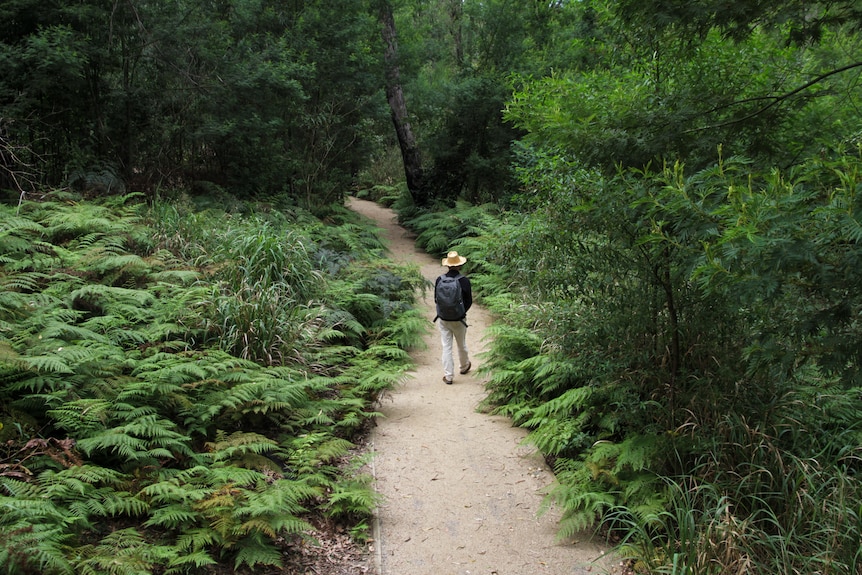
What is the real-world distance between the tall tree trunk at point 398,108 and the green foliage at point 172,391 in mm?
10635

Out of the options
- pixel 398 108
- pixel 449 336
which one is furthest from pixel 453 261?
pixel 398 108

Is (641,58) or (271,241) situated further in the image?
(271,241)

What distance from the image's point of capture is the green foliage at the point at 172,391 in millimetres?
3516

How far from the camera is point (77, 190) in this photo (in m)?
10.0

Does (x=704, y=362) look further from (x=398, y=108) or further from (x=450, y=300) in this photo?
(x=398, y=108)

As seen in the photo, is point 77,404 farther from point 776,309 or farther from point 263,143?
point 263,143

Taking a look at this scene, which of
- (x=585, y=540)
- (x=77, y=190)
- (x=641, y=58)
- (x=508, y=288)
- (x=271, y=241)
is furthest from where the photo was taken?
(x=508, y=288)

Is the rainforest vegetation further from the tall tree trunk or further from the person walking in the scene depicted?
the tall tree trunk

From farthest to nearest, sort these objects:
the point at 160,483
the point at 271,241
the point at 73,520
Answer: the point at 271,241
the point at 160,483
the point at 73,520

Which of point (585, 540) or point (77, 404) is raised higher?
point (77, 404)

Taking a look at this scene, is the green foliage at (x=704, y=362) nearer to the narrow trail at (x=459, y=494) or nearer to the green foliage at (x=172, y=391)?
the narrow trail at (x=459, y=494)

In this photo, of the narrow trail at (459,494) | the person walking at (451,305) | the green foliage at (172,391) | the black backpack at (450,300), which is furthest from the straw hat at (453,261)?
the narrow trail at (459,494)

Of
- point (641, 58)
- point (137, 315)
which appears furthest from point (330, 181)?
point (641, 58)

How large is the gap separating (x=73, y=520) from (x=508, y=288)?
28.3 feet
